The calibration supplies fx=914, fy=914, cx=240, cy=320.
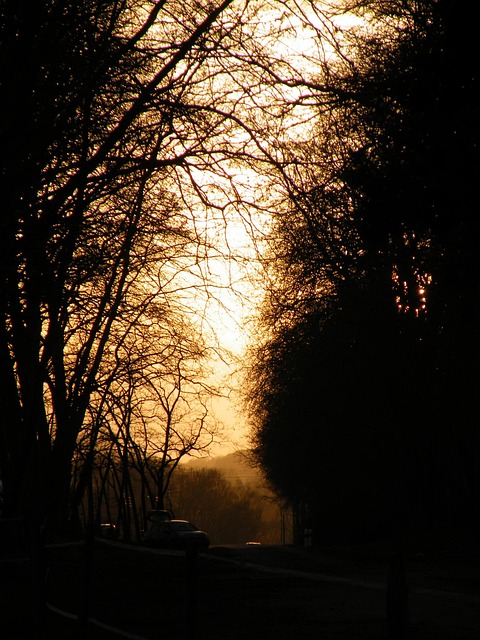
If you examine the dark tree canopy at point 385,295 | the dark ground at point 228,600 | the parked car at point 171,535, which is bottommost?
the dark ground at point 228,600

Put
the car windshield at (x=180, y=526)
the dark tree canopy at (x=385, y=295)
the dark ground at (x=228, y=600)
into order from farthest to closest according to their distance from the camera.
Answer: the car windshield at (x=180, y=526), the dark tree canopy at (x=385, y=295), the dark ground at (x=228, y=600)

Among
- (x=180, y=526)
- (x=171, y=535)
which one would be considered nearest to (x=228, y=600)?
(x=171, y=535)

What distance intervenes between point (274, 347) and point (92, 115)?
2100 centimetres

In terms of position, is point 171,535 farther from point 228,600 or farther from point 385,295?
point 228,600

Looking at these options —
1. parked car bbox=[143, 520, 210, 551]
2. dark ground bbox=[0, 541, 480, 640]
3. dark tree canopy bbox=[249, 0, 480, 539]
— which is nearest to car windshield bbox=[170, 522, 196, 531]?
parked car bbox=[143, 520, 210, 551]

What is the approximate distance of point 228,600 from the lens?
39.5 feet

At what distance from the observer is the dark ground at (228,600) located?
941 centimetres

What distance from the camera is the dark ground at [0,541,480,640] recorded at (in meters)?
9.41

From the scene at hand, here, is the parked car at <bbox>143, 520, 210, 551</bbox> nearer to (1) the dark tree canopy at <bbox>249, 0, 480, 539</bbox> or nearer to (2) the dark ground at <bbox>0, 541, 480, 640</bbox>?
(1) the dark tree canopy at <bbox>249, 0, 480, 539</bbox>

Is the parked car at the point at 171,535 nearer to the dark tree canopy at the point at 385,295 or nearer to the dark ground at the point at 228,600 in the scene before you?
→ the dark tree canopy at the point at 385,295

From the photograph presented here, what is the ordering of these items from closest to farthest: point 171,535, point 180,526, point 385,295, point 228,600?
point 228,600 < point 385,295 < point 171,535 < point 180,526

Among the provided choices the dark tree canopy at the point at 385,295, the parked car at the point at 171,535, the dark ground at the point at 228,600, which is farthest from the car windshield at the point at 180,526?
the dark ground at the point at 228,600

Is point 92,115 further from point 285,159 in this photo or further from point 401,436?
point 401,436

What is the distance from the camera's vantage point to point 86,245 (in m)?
9.11
